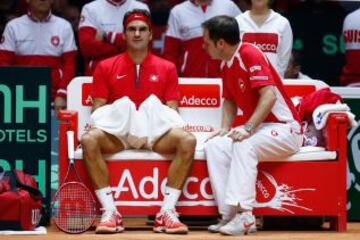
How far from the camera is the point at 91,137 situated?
11352mm

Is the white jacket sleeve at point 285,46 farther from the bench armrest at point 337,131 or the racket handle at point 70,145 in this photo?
the racket handle at point 70,145

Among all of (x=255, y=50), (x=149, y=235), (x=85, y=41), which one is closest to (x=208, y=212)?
(x=149, y=235)

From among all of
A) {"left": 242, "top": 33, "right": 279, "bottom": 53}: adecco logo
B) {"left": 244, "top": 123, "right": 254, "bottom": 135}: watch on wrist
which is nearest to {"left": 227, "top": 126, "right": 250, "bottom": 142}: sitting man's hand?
{"left": 244, "top": 123, "right": 254, "bottom": 135}: watch on wrist

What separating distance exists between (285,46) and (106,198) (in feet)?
8.10

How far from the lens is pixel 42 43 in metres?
13.6

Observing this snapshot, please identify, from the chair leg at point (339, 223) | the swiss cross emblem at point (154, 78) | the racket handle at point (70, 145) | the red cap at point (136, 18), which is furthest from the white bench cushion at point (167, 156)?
the red cap at point (136, 18)

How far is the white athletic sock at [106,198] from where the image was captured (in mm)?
11344

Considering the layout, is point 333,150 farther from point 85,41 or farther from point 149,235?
point 85,41

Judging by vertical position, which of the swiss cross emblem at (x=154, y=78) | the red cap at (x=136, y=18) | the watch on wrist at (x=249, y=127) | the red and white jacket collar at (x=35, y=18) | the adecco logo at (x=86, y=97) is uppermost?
the red and white jacket collar at (x=35, y=18)

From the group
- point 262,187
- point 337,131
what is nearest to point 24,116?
point 262,187

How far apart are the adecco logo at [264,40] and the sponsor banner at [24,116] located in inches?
76.9

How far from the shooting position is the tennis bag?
11281 millimetres

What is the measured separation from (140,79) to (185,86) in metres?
0.60

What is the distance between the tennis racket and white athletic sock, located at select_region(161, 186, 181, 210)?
583mm
